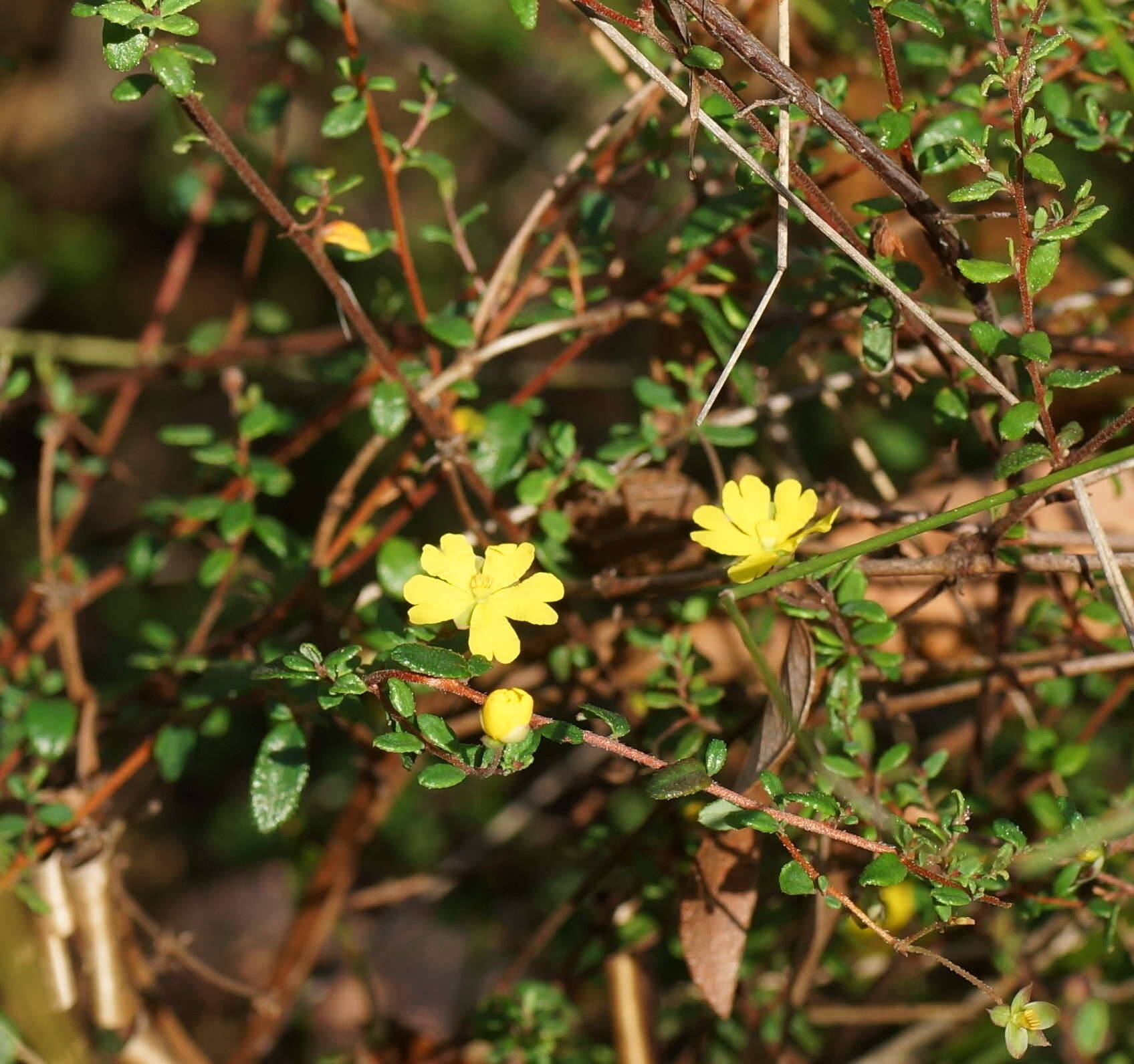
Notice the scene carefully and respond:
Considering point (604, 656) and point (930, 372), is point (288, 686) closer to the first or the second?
point (604, 656)

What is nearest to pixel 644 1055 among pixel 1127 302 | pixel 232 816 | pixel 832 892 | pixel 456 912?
pixel 456 912

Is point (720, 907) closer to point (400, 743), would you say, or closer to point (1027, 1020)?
point (1027, 1020)

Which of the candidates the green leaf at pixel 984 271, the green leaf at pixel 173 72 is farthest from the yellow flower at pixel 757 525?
the green leaf at pixel 173 72

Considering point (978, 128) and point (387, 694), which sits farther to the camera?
point (978, 128)

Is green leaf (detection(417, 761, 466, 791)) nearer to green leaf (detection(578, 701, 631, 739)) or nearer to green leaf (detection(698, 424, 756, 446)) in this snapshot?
green leaf (detection(578, 701, 631, 739))

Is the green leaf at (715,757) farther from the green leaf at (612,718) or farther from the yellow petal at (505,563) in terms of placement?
the yellow petal at (505,563)

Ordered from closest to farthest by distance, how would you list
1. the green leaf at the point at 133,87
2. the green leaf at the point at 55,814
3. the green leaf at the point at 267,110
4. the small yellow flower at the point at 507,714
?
the small yellow flower at the point at 507,714 < the green leaf at the point at 133,87 < the green leaf at the point at 55,814 < the green leaf at the point at 267,110
